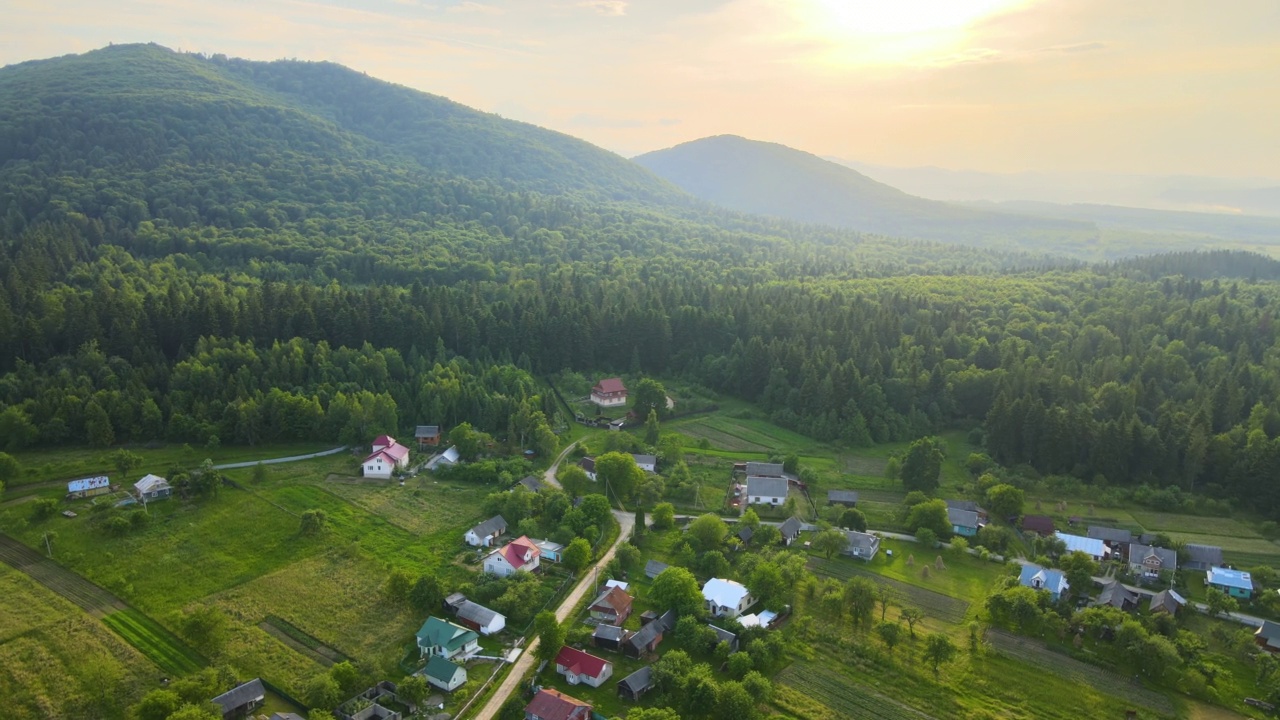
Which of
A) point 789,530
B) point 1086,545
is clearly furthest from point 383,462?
point 1086,545

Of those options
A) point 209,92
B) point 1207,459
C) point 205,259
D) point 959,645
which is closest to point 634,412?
point 959,645

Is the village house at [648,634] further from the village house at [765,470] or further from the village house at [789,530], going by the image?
the village house at [765,470]

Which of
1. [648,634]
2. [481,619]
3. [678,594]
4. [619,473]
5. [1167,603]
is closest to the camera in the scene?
[648,634]

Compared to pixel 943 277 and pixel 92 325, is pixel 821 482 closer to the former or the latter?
pixel 92 325

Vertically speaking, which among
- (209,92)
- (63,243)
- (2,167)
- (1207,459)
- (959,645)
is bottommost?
(959,645)

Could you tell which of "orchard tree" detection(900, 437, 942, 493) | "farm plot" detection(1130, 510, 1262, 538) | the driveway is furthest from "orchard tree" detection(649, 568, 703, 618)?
"farm plot" detection(1130, 510, 1262, 538)

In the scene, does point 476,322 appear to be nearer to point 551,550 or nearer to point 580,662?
point 551,550
